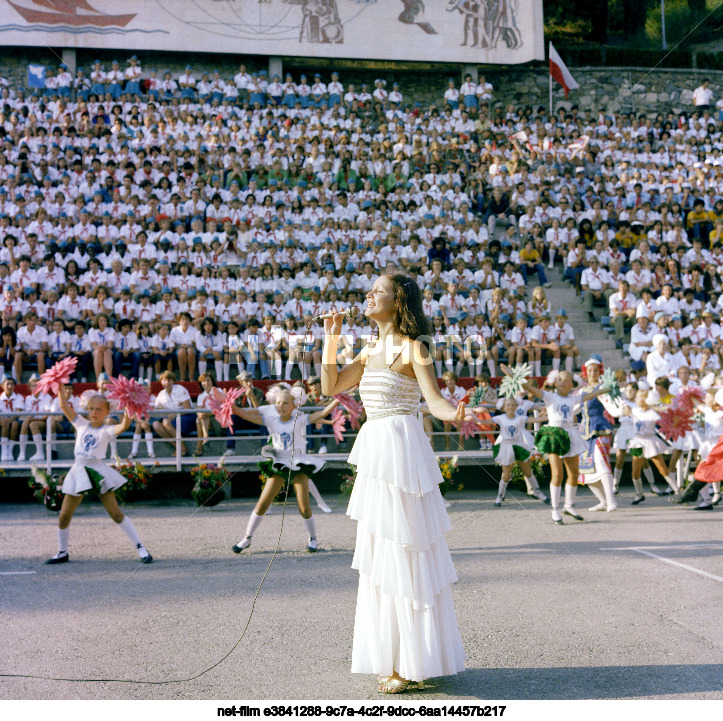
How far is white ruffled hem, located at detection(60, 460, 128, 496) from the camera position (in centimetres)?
772

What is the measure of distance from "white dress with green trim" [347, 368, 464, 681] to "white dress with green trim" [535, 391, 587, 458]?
5771 mm

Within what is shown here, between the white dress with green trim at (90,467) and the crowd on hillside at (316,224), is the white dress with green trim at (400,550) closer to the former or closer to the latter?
the white dress with green trim at (90,467)

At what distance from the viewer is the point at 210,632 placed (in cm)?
502

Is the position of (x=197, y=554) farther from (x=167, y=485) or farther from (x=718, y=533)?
(x=718, y=533)

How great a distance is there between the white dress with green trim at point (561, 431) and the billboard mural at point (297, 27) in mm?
18156

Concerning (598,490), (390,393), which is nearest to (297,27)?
(598,490)

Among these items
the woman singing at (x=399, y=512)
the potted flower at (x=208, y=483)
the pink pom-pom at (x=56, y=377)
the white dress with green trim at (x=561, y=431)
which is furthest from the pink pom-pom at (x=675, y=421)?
the woman singing at (x=399, y=512)

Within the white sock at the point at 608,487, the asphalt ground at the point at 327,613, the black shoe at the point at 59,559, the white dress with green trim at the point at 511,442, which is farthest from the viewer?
the white dress with green trim at the point at 511,442

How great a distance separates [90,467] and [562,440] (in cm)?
522

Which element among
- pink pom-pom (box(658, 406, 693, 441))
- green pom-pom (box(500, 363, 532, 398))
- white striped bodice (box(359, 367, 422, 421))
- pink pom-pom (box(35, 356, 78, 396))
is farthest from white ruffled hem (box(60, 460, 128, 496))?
pink pom-pom (box(658, 406, 693, 441))

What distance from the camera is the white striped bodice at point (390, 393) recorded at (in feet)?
13.2

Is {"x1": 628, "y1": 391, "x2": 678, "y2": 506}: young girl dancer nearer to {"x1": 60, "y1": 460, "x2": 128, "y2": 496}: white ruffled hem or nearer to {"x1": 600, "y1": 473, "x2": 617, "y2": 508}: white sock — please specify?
{"x1": 600, "y1": 473, "x2": 617, "y2": 508}: white sock

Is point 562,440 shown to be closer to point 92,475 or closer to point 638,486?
point 638,486

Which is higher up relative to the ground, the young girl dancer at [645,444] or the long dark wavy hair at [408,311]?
the long dark wavy hair at [408,311]
